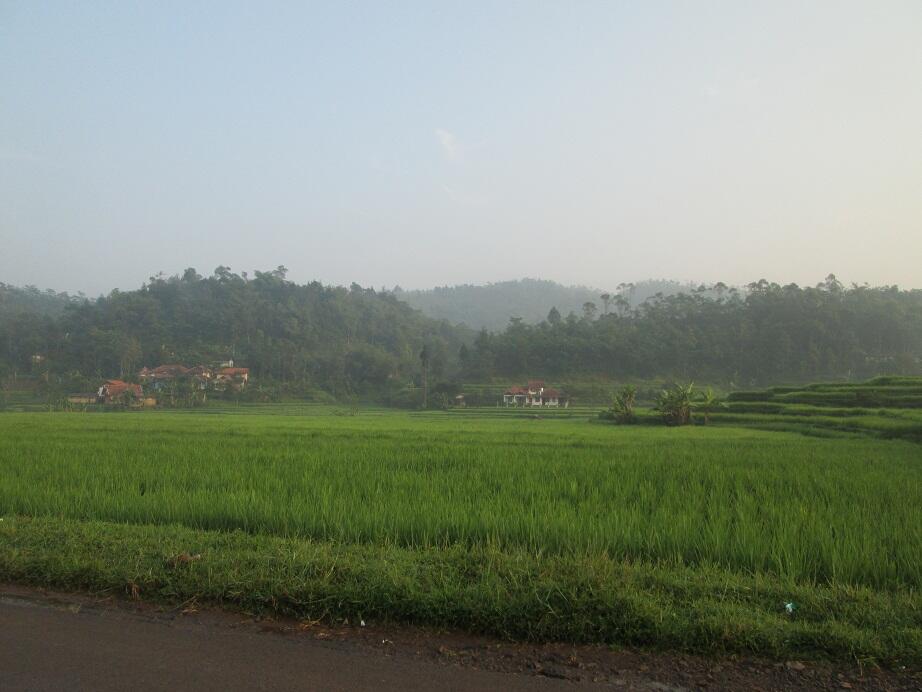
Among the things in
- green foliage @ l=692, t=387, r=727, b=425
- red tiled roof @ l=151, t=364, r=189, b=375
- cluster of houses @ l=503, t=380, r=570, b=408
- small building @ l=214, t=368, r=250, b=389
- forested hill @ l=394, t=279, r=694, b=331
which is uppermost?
forested hill @ l=394, t=279, r=694, b=331

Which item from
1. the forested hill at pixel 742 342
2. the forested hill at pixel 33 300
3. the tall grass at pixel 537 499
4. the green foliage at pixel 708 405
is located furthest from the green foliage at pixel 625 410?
the forested hill at pixel 33 300

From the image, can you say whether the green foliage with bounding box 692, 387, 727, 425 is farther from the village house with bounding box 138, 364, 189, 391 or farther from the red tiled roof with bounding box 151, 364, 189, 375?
the red tiled roof with bounding box 151, 364, 189, 375

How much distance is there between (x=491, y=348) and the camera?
6412 cm

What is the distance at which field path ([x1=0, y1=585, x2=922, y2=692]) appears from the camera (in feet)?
9.50

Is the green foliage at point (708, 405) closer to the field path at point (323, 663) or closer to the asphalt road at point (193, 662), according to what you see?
the field path at point (323, 663)

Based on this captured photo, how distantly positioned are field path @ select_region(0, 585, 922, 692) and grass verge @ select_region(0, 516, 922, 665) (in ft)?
0.41

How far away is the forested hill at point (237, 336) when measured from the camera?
5994 cm

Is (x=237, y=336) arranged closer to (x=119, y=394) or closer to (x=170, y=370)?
(x=170, y=370)

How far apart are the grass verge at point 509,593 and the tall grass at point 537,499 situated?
0.52 meters

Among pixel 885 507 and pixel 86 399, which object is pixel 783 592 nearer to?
pixel 885 507

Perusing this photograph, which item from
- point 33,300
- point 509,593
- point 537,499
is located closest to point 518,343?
point 537,499

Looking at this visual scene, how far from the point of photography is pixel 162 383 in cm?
5353

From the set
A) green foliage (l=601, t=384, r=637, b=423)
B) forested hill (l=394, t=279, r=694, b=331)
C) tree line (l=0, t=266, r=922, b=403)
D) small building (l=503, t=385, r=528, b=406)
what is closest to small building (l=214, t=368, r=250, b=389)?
tree line (l=0, t=266, r=922, b=403)

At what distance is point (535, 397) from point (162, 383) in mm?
31306
